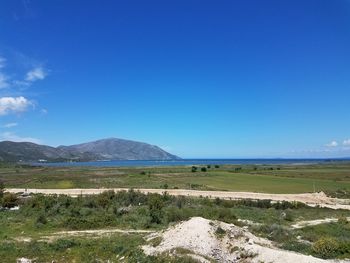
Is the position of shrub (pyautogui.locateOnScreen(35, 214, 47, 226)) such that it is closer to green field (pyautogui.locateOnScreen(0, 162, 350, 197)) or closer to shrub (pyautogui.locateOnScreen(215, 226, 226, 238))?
shrub (pyautogui.locateOnScreen(215, 226, 226, 238))

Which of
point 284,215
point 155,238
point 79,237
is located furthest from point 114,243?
point 284,215

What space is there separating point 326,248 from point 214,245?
6.91 metres

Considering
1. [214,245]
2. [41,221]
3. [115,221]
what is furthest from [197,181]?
[214,245]

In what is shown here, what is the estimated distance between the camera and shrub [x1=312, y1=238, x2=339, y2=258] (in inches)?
934

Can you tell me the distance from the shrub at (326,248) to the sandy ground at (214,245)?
2631mm

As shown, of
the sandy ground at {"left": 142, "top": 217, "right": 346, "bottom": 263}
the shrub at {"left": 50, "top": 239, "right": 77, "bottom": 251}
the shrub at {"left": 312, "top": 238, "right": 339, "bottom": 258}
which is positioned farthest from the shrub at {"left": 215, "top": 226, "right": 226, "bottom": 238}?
the shrub at {"left": 50, "top": 239, "right": 77, "bottom": 251}

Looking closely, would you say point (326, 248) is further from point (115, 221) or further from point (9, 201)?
point (9, 201)

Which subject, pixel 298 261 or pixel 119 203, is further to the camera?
pixel 119 203

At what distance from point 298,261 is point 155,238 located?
987cm

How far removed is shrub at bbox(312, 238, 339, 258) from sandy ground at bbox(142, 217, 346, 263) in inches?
104

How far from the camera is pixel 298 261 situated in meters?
19.5

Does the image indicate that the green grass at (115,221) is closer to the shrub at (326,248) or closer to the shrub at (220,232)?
the shrub at (326,248)

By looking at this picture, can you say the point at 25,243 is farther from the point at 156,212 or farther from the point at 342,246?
the point at 342,246

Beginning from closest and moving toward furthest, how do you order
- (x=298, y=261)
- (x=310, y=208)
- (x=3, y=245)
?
(x=298, y=261)
(x=3, y=245)
(x=310, y=208)
